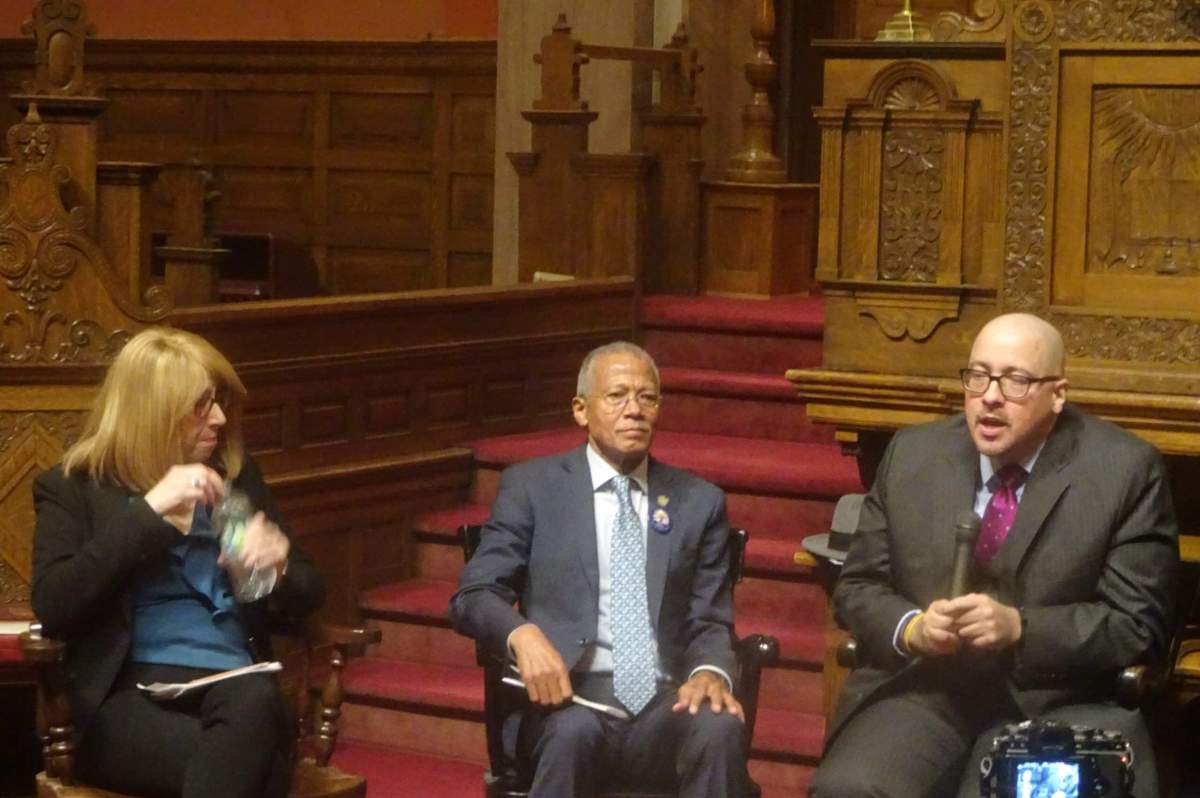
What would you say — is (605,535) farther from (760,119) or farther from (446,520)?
(760,119)

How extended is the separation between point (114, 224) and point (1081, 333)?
215 cm

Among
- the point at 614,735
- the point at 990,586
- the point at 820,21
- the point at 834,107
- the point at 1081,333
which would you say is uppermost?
the point at 820,21

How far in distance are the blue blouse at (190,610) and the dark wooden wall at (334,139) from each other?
4.80 metres

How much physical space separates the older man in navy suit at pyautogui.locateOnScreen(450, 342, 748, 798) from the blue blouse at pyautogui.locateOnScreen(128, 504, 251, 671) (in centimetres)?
41

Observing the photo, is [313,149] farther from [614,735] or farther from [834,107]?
[614,735]

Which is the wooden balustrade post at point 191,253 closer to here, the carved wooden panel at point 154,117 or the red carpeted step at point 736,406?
the red carpeted step at point 736,406

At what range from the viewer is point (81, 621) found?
3.85 metres

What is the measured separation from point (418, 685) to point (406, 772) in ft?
0.90

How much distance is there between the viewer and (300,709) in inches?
164

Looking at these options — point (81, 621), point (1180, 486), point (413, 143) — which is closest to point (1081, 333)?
point (1180, 486)

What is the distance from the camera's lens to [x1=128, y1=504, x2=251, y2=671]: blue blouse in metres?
3.96

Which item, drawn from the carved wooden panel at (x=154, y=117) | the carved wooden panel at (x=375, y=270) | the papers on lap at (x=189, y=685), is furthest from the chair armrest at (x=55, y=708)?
the carved wooden panel at (x=154, y=117)

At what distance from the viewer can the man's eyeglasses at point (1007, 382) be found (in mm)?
3779

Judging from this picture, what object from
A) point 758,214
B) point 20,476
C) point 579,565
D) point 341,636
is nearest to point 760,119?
point 758,214
